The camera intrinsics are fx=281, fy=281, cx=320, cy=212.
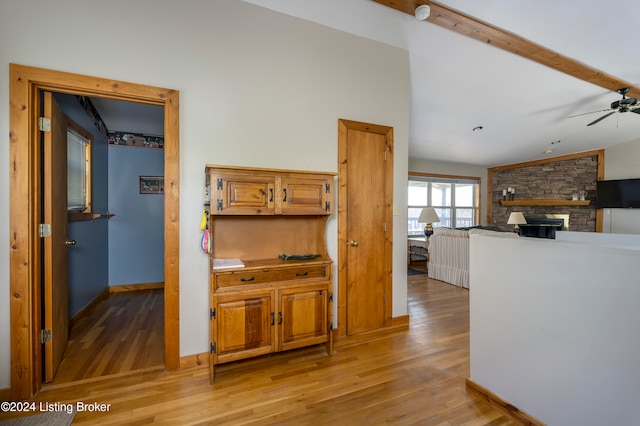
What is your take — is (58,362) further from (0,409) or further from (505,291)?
(505,291)

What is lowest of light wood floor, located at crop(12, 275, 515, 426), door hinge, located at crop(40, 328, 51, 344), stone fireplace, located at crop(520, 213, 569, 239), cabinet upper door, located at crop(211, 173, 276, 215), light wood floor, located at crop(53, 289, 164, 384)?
light wood floor, located at crop(12, 275, 515, 426)

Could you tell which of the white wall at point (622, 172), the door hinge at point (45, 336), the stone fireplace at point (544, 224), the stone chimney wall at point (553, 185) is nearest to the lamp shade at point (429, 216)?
the stone fireplace at point (544, 224)

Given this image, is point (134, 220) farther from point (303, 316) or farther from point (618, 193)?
point (618, 193)

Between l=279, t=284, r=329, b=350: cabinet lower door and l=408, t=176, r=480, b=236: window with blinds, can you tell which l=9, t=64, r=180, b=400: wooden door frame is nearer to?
l=279, t=284, r=329, b=350: cabinet lower door

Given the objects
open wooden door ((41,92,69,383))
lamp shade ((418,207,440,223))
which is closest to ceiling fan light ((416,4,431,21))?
open wooden door ((41,92,69,383))

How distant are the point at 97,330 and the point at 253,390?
2079 mm

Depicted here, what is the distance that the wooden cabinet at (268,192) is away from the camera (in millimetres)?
2105

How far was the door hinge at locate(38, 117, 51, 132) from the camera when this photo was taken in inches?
79.5

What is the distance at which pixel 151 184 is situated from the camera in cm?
455

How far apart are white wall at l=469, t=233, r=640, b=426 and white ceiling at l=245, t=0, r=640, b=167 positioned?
2.32 m

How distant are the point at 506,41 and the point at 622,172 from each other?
6.11 meters

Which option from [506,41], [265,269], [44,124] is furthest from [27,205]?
[506,41]

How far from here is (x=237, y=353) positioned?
6.97ft

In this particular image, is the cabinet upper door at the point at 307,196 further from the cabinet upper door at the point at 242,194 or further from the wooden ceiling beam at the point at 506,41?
the wooden ceiling beam at the point at 506,41
